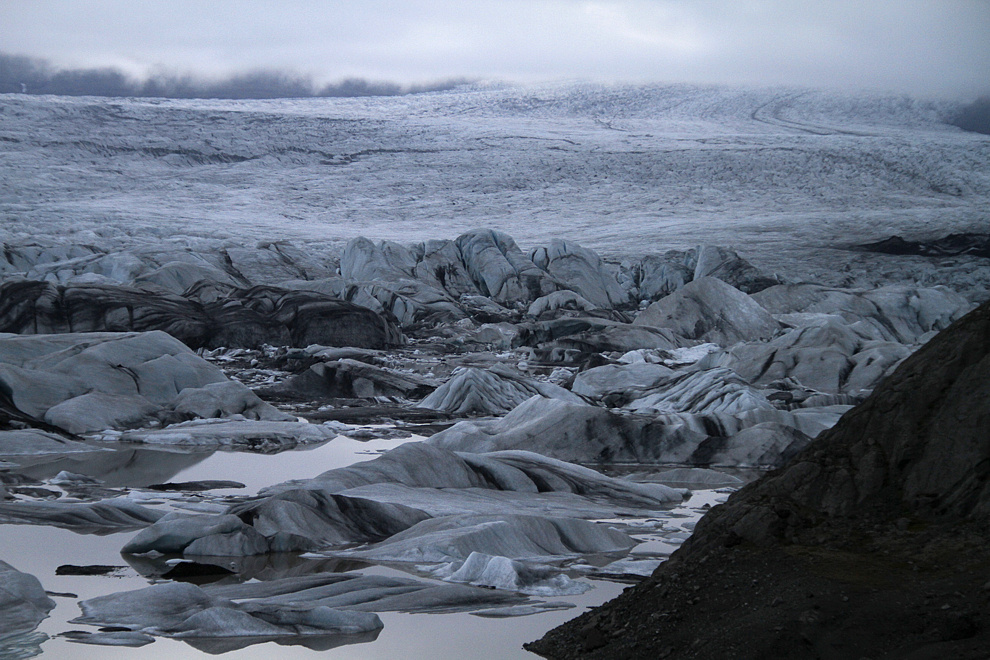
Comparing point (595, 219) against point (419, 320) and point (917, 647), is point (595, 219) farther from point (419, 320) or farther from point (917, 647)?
point (917, 647)

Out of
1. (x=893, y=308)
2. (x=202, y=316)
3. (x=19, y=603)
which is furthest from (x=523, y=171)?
(x=19, y=603)

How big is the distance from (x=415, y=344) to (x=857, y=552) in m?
13.7

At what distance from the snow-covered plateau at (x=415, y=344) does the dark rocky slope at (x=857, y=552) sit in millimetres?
666

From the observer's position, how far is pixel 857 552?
281cm

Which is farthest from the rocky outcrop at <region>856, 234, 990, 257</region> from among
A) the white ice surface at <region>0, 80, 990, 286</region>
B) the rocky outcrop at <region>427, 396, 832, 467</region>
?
the rocky outcrop at <region>427, 396, 832, 467</region>

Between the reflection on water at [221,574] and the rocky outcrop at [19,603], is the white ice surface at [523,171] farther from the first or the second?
the rocky outcrop at [19,603]

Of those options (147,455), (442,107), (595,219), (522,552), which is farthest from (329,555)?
(442,107)

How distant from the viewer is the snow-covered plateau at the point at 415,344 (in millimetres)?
3973

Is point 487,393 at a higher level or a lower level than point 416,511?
lower

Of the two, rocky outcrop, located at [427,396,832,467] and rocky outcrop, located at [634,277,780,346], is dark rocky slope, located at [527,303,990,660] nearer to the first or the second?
rocky outcrop, located at [427,396,832,467]

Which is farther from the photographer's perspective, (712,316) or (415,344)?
(415,344)

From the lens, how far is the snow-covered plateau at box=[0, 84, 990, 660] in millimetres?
3973

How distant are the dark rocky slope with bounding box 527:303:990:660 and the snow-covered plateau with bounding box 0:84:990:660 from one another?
2.19ft

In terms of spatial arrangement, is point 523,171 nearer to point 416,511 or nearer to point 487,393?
point 487,393
